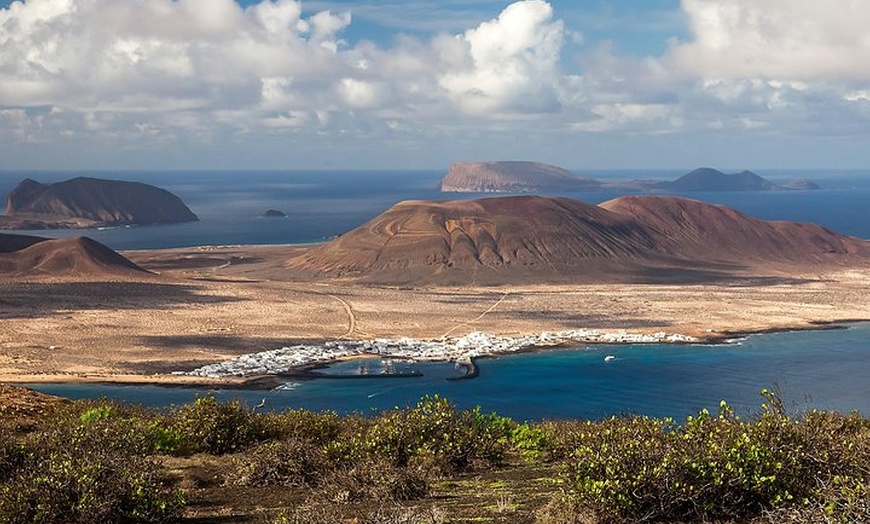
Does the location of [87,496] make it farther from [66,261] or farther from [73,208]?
[73,208]

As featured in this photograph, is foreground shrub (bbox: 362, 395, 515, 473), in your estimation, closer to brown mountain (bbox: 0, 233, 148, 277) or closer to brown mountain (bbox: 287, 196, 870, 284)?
brown mountain (bbox: 0, 233, 148, 277)

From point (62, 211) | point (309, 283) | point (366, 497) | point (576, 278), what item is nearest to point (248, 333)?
point (309, 283)

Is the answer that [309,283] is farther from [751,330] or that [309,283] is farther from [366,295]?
[751,330]

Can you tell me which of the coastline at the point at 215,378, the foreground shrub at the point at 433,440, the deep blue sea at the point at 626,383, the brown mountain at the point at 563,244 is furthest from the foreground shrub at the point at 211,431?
the brown mountain at the point at 563,244

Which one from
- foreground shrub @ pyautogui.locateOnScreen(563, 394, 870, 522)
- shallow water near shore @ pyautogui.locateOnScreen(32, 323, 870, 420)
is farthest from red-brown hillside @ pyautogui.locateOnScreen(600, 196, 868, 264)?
foreground shrub @ pyautogui.locateOnScreen(563, 394, 870, 522)

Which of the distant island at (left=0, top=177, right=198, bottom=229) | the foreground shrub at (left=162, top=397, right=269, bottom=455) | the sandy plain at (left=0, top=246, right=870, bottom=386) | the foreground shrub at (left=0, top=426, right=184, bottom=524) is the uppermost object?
the distant island at (left=0, top=177, right=198, bottom=229)

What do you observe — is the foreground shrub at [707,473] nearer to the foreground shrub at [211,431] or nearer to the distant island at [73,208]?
the foreground shrub at [211,431]
